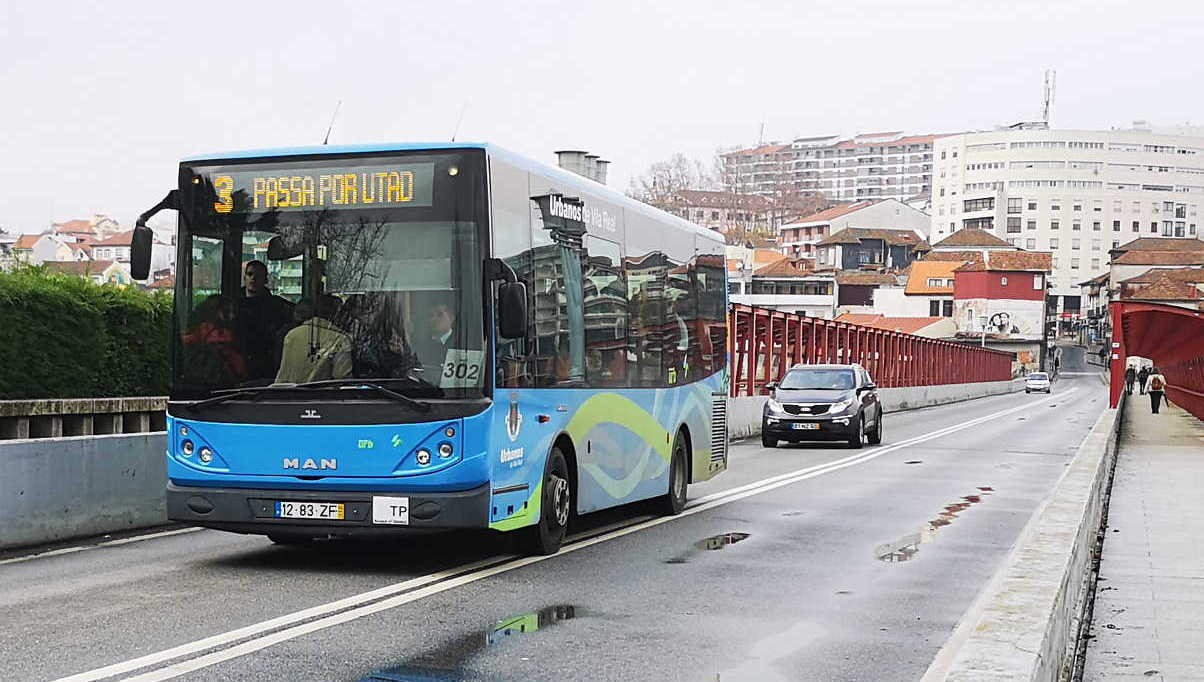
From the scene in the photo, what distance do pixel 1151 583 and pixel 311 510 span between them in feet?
20.6

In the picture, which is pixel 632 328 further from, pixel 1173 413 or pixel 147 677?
pixel 1173 413

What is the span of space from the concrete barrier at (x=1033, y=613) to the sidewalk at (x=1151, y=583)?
0.69ft

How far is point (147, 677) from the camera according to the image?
668 cm

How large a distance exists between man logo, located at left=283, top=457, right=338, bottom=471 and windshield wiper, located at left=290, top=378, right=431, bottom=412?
1.58 feet

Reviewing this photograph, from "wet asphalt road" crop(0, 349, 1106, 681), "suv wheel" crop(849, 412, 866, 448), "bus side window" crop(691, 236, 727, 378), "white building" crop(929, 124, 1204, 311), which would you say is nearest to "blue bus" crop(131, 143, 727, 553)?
"wet asphalt road" crop(0, 349, 1106, 681)

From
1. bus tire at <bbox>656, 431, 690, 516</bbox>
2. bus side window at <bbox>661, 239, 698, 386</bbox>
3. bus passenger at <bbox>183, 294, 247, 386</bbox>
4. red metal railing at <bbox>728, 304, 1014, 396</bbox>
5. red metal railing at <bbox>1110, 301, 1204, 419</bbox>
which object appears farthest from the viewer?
red metal railing at <bbox>728, 304, 1014, 396</bbox>

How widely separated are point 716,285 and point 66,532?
7937 mm

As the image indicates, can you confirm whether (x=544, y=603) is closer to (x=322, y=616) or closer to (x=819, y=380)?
(x=322, y=616)

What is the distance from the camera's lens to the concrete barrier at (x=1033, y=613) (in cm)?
509

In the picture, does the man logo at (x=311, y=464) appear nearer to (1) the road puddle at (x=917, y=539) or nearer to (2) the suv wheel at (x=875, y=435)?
(1) the road puddle at (x=917, y=539)

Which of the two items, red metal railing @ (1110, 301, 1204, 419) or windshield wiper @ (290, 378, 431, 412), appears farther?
red metal railing @ (1110, 301, 1204, 419)

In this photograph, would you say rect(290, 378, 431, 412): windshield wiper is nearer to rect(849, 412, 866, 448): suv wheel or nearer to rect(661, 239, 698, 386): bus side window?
rect(661, 239, 698, 386): bus side window

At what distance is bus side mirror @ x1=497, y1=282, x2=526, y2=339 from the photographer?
A: 9.94 metres

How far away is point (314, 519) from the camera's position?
1005 centimetres
